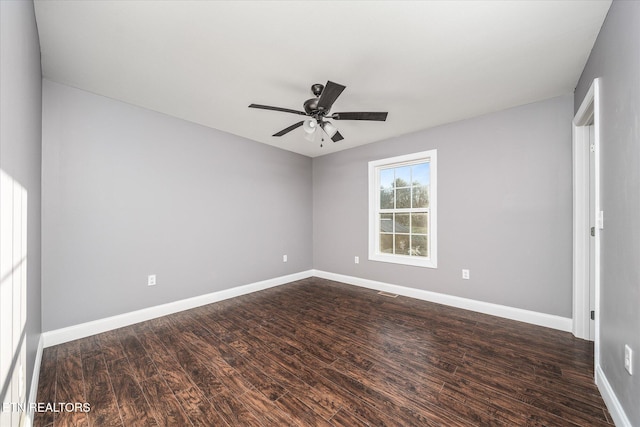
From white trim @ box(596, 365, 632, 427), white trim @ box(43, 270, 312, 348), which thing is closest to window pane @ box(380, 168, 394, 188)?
→ white trim @ box(43, 270, 312, 348)

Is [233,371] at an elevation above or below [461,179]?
below

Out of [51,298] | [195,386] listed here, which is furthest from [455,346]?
[51,298]

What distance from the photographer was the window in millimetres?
3678

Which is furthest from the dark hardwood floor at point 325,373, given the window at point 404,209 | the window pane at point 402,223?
the window pane at point 402,223

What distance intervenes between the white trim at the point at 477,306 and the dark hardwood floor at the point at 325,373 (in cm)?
14

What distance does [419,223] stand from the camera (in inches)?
152

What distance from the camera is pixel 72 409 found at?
1.59m

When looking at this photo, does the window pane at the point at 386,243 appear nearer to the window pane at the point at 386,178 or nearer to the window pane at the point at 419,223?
the window pane at the point at 419,223

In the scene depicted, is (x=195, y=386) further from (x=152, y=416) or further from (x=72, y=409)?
(x=72, y=409)

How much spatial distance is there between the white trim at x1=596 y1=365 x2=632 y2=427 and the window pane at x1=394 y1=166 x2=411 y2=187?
2799mm

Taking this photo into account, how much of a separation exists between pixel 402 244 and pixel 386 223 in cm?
43

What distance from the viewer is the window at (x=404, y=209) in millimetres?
3678

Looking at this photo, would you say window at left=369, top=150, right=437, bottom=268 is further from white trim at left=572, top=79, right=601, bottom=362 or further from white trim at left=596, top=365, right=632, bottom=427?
white trim at left=596, top=365, right=632, bottom=427

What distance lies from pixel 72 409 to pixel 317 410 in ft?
4.99
